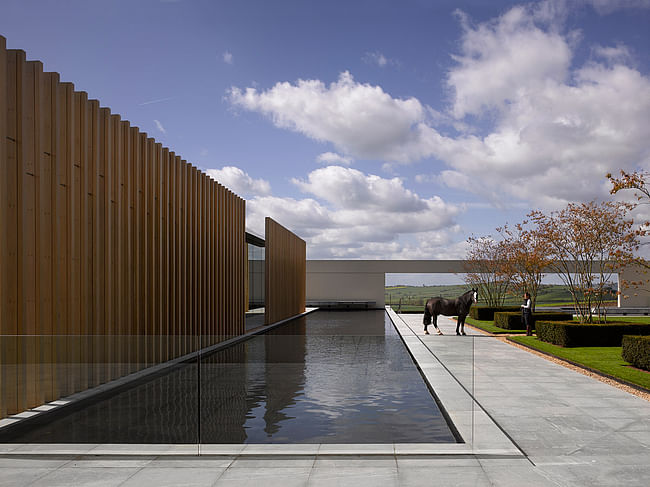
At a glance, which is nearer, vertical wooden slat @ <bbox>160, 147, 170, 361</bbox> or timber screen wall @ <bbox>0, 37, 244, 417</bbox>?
timber screen wall @ <bbox>0, 37, 244, 417</bbox>

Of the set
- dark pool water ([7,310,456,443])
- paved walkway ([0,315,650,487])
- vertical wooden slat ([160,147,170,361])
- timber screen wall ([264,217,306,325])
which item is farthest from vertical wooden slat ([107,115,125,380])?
timber screen wall ([264,217,306,325])

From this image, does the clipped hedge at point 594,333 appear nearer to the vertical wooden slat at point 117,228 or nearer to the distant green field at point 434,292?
the vertical wooden slat at point 117,228

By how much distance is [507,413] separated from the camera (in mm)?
6379

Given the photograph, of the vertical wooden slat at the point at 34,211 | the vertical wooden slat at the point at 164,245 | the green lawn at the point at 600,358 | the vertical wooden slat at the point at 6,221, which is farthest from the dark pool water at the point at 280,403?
the vertical wooden slat at the point at 164,245

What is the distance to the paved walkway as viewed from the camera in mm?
4281

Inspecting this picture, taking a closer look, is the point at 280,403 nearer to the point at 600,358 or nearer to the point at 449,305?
the point at 600,358

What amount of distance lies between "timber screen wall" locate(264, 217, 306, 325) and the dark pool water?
15046 millimetres

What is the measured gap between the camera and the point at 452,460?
15.5 feet

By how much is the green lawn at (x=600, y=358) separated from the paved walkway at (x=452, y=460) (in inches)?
103

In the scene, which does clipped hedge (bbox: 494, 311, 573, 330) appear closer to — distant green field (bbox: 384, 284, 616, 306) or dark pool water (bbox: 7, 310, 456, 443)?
distant green field (bbox: 384, 284, 616, 306)

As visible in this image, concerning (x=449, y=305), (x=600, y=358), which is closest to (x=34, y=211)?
(x=600, y=358)

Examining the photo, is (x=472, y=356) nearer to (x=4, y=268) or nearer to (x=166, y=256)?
(x=4, y=268)

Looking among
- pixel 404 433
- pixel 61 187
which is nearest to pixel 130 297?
pixel 61 187

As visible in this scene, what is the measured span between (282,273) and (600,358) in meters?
15.2
